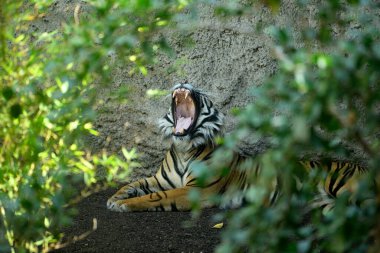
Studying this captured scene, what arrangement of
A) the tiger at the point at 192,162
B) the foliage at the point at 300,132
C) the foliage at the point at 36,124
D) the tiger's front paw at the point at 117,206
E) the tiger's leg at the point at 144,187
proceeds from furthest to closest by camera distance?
the tiger's leg at the point at 144,187 → the tiger at the point at 192,162 → the tiger's front paw at the point at 117,206 → the foliage at the point at 36,124 → the foliage at the point at 300,132

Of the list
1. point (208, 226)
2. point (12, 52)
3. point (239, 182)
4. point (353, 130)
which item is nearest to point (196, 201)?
point (353, 130)

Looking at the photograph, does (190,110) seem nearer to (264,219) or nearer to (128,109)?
(128,109)

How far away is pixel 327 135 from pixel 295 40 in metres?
0.82

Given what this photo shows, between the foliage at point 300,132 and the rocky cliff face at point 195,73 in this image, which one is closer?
the foliage at point 300,132

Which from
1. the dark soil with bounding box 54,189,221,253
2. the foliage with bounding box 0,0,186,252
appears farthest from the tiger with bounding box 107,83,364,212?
the foliage with bounding box 0,0,186,252

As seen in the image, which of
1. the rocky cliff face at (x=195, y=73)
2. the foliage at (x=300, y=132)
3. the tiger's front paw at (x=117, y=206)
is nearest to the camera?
the foliage at (x=300, y=132)

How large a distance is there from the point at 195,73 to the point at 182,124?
0.48 metres

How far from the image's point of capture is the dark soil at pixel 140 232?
449cm

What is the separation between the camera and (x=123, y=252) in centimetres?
438

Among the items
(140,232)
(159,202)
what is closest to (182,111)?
(159,202)

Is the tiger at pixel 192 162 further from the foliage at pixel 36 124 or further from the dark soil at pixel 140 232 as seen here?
the foliage at pixel 36 124

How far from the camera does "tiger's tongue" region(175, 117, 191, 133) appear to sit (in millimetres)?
6102

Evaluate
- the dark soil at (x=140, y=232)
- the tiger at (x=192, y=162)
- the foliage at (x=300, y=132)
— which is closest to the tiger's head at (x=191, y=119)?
the tiger at (x=192, y=162)

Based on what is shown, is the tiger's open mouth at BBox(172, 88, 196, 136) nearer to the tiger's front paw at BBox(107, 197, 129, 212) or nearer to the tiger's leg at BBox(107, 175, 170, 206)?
the tiger's leg at BBox(107, 175, 170, 206)
